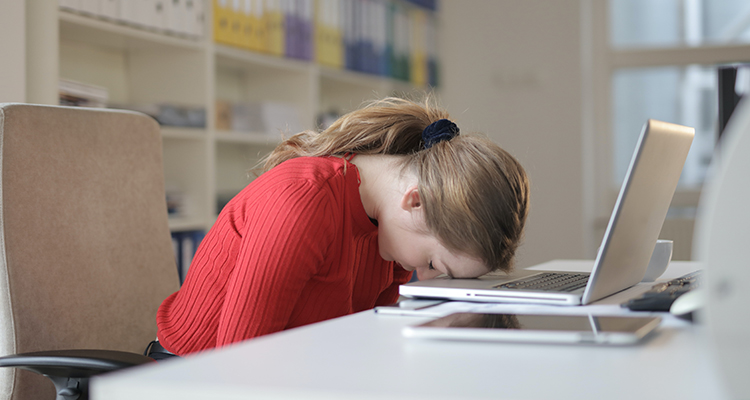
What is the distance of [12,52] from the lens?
1660mm

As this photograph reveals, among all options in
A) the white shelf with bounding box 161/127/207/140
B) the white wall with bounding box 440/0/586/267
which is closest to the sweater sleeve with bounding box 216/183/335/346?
the white shelf with bounding box 161/127/207/140

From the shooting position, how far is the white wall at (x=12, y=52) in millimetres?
1638

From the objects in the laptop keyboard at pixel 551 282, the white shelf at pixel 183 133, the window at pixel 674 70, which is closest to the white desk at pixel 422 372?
the laptop keyboard at pixel 551 282

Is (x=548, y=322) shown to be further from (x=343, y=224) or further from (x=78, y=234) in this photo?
(x=78, y=234)

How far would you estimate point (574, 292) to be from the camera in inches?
33.5

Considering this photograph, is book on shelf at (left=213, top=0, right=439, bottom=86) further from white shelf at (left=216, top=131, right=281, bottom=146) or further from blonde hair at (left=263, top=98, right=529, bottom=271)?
blonde hair at (left=263, top=98, right=529, bottom=271)

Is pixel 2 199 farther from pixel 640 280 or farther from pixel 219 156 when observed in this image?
pixel 219 156

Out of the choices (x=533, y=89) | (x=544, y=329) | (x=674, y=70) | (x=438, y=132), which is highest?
(x=674, y=70)

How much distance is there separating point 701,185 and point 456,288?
11.5 feet

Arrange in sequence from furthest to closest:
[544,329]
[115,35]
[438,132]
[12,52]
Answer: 1. [115,35]
2. [12,52]
3. [438,132]
4. [544,329]

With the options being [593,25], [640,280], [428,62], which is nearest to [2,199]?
[640,280]

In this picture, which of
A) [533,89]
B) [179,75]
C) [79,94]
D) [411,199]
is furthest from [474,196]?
[533,89]

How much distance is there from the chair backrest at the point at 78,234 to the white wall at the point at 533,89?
2.77 metres

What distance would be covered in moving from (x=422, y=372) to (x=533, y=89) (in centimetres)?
365
